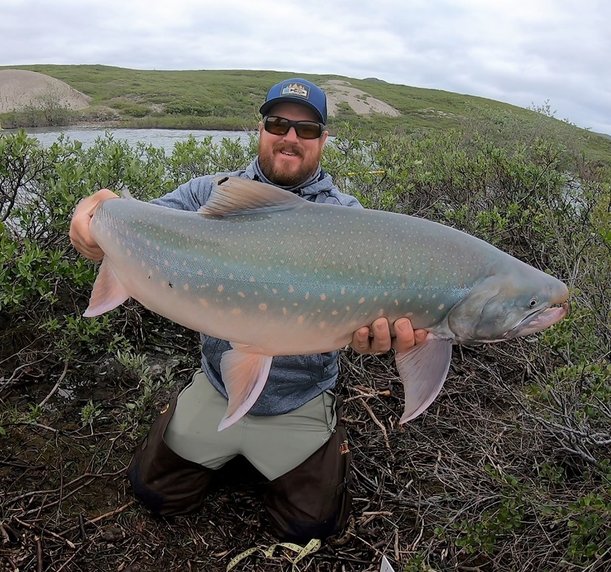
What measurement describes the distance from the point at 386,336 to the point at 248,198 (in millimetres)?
928

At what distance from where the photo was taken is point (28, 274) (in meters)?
4.00

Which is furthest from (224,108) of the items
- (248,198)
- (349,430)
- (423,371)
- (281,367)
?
(423,371)

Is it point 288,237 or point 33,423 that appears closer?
point 288,237

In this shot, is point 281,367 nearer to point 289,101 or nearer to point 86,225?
point 86,225

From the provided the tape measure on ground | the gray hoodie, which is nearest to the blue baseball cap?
the gray hoodie

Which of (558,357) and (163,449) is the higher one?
(558,357)

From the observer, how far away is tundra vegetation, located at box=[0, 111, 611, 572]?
303 cm

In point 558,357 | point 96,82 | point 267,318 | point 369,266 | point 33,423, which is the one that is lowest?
point 33,423

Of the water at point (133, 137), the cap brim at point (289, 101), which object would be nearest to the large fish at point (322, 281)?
the cap brim at point (289, 101)

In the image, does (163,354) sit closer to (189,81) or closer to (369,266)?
(369,266)

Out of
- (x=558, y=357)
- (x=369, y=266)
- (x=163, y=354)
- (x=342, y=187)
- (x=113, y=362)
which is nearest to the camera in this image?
(x=369, y=266)

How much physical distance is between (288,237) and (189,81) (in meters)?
90.7

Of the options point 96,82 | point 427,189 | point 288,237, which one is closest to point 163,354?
point 288,237

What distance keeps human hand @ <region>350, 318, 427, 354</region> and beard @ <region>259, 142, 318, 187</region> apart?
4.70 ft
